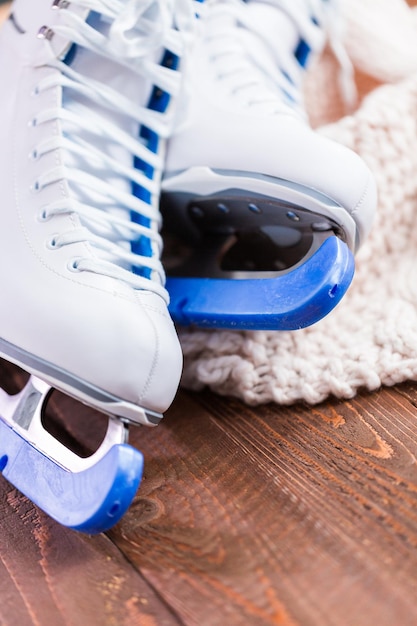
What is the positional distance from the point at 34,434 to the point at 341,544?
0.77 feet

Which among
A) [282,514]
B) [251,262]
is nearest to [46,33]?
[251,262]

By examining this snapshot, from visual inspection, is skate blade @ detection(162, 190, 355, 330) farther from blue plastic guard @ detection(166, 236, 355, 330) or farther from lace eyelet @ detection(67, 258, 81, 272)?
lace eyelet @ detection(67, 258, 81, 272)

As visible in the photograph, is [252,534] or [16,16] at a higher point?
[16,16]

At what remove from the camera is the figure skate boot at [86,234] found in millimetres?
438

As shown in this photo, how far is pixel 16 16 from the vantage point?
0.56 meters

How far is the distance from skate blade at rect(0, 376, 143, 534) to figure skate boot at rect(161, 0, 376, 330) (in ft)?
0.48

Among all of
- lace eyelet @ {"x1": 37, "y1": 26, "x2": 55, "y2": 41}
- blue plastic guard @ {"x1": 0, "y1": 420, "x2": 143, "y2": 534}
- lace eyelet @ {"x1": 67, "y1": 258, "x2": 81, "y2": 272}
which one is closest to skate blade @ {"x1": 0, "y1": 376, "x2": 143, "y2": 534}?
blue plastic guard @ {"x1": 0, "y1": 420, "x2": 143, "y2": 534}

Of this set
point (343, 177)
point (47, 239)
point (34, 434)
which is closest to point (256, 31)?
point (343, 177)

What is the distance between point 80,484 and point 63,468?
3 cm

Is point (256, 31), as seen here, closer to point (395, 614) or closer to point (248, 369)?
point (248, 369)

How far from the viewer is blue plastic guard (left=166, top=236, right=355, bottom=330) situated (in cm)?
48

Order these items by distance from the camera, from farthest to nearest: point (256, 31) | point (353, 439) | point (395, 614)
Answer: point (256, 31), point (353, 439), point (395, 614)

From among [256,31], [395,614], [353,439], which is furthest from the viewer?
[256,31]

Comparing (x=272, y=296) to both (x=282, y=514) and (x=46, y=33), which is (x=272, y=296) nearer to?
(x=282, y=514)
